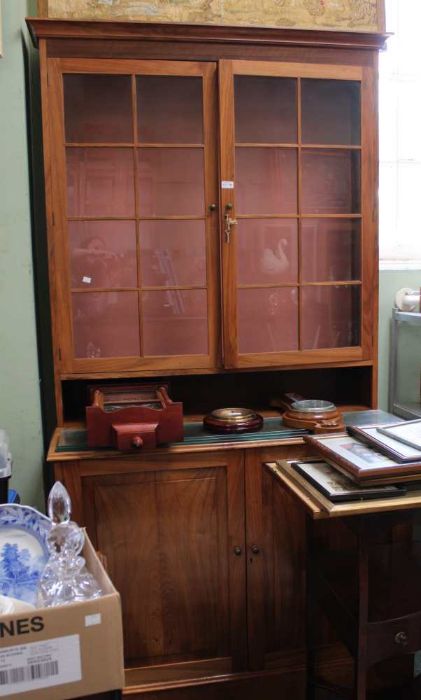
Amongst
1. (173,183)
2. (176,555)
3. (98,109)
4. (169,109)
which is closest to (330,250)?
(173,183)

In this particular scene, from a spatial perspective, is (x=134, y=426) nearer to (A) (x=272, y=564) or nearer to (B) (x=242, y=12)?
(A) (x=272, y=564)

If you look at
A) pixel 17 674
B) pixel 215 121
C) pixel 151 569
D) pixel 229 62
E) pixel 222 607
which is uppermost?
pixel 229 62

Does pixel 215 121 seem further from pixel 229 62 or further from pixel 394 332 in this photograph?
pixel 394 332

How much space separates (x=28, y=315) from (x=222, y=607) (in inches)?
42.3

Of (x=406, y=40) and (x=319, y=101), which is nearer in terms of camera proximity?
(x=319, y=101)

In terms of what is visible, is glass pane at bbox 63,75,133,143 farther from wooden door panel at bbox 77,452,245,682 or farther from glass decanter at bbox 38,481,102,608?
glass decanter at bbox 38,481,102,608

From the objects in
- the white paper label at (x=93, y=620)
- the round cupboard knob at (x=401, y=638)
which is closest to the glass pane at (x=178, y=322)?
the round cupboard knob at (x=401, y=638)

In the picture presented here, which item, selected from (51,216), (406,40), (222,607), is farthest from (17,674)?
(406,40)

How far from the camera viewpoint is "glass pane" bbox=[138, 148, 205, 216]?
76.0 inches

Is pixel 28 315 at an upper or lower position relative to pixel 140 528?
upper

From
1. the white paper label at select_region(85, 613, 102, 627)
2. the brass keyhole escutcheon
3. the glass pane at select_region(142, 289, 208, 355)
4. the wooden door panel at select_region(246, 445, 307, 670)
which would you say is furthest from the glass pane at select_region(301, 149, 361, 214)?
the white paper label at select_region(85, 613, 102, 627)

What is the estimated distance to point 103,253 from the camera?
75.8 inches

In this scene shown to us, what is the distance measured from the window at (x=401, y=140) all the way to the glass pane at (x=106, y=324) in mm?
1085

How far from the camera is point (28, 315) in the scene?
186 centimetres
